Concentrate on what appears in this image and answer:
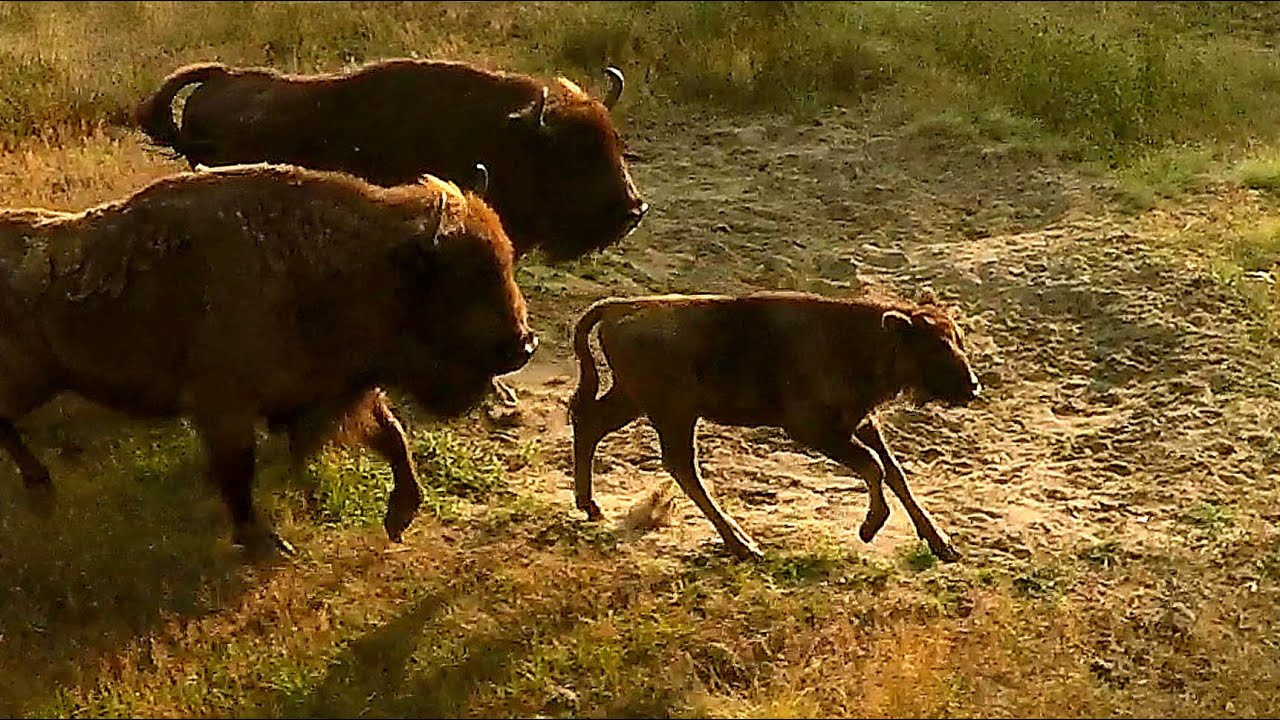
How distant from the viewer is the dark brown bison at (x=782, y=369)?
18.1 ft

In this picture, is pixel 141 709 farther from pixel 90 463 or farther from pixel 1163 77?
pixel 1163 77

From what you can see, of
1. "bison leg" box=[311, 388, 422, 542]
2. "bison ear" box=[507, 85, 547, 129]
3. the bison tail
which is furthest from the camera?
the bison tail

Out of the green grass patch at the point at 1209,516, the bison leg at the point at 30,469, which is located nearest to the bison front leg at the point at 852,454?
the green grass patch at the point at 1209,516

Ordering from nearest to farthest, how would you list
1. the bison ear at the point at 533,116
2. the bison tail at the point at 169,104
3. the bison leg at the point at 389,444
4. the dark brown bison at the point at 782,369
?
1. the dark brown bison at the point at 782,369
2. the bison leg at the point at 389,444
3. the bison ear at the point at 533,116
4. the bison tail at the point at 169,104

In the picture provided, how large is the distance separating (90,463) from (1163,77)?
743cm

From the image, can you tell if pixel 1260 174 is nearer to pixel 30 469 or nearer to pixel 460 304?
pixel 460 304

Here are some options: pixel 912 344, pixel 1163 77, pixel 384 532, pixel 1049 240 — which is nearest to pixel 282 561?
pixel 384 532

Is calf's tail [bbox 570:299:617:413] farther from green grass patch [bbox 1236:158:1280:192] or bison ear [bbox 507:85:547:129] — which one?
green grass patch [bbox 1236:158:1280:192]

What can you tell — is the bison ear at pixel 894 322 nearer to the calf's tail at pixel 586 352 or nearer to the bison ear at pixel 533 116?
the calf's tail at pixel 586 352

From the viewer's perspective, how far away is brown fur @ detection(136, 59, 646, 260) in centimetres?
684

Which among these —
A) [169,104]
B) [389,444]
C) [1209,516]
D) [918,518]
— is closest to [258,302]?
[389,444]

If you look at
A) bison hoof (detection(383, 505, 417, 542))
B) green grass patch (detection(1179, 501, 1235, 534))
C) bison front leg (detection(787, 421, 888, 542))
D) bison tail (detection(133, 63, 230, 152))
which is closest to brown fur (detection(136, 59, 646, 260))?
bison tail (detection(133, 63, 230, 152))

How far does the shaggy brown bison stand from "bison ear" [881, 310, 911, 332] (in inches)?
47.7

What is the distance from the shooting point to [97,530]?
5.70 m
